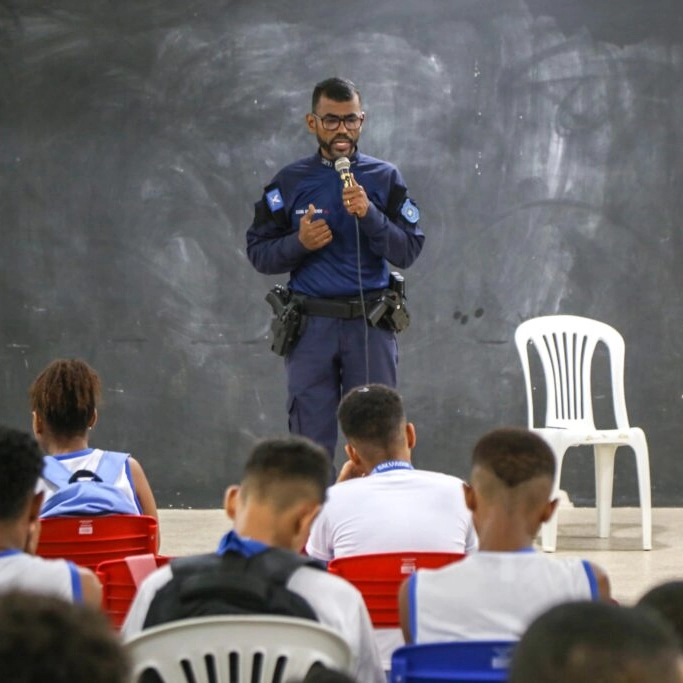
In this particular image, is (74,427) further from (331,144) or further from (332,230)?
(331,144)

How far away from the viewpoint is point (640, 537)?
639 centimetres

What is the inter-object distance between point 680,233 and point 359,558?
4.80 m

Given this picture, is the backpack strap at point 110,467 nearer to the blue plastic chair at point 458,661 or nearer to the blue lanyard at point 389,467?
the blue lanyard at point 389,467

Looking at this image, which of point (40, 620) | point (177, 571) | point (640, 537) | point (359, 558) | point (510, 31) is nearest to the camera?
point (40, 620)

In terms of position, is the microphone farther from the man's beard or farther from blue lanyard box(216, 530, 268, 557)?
blue lanyard box(216, 530, 268, 557)

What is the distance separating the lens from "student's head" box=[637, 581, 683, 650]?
1.77m

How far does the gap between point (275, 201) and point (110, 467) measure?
6.08 feet

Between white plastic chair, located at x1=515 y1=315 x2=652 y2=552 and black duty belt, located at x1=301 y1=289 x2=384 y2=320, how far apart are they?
1.41 meters

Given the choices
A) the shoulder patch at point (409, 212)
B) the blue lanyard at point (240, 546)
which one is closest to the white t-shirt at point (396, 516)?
the blue lanyard at point (240, 546)

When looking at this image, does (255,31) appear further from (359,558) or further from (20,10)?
(359,558)

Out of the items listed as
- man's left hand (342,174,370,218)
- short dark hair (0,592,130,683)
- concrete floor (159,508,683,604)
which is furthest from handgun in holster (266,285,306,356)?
short dark hair (0,592,130,683)

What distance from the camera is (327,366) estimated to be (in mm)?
5145

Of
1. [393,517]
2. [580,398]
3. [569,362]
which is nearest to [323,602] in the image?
[393,517]

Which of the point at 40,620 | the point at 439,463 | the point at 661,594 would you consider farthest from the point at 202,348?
the point at 40,620
